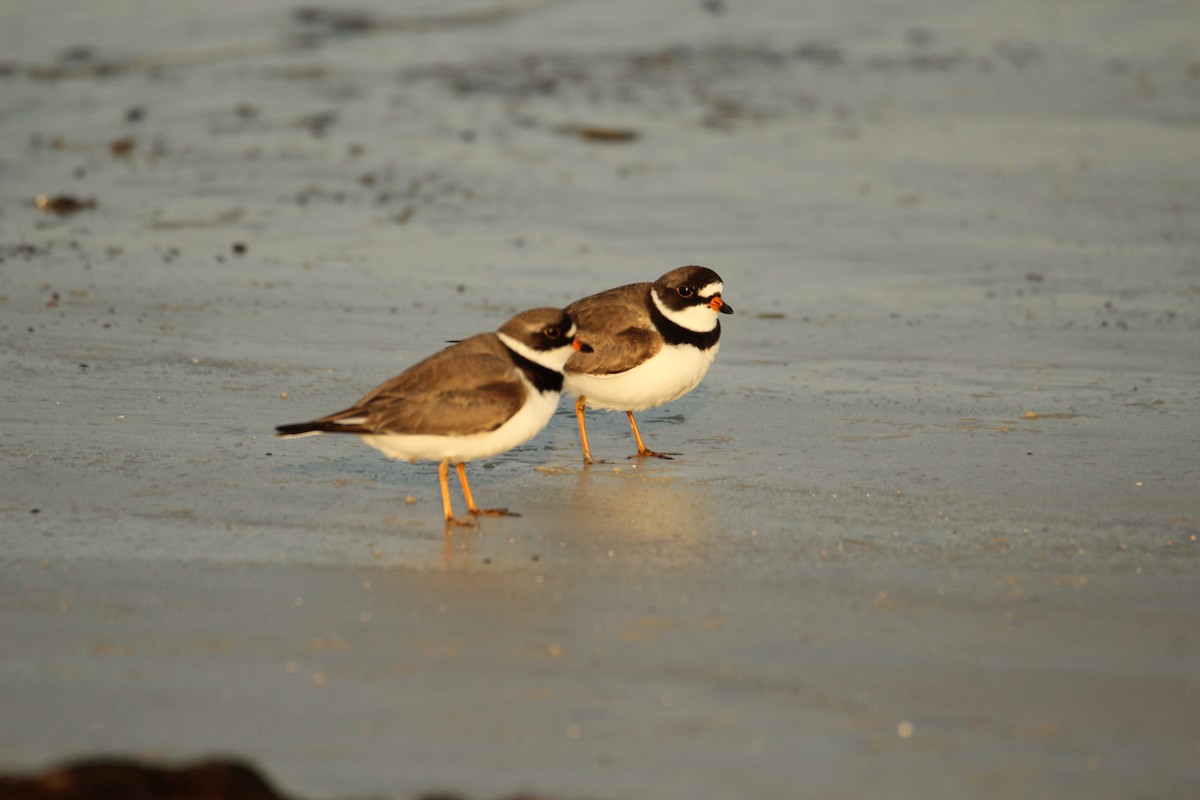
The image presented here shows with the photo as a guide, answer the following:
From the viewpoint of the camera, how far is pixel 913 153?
47.7ft

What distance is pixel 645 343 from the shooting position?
773cm

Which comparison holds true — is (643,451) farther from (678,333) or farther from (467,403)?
(467,403)

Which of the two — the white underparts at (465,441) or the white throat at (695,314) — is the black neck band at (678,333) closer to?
the white throat at (695,314)

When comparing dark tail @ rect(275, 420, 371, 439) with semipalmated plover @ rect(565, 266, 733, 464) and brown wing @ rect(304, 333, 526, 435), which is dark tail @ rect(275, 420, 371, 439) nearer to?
brown wing @ rect(304, 333, 526, 435)

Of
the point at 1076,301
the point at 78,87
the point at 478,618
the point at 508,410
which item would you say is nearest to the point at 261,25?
the point at 78,87

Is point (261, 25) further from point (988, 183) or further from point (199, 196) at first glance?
point (988, 183)

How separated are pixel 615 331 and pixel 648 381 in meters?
0.35

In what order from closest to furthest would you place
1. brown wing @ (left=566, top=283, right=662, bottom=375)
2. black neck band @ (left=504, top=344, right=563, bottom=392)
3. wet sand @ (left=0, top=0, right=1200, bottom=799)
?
1. wet sand @ (left=0, top=0, right=1200, bottom=799)
2. black neck band @ (left=504, top=344, right=563, bottom=392)
3. brown wing @ (left=566, top=283, right=662, bottom=375)

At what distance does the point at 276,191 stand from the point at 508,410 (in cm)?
767

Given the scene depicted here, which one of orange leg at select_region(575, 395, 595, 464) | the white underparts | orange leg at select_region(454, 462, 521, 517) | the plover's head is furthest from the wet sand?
the plover's head

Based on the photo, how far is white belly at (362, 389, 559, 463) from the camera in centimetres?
636

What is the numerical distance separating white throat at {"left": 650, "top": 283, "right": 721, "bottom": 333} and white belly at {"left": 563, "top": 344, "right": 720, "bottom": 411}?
0.15 m

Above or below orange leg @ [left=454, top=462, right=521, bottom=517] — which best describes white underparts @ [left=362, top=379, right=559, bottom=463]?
above

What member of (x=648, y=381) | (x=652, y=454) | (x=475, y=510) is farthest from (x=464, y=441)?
(x=648, y=381)
